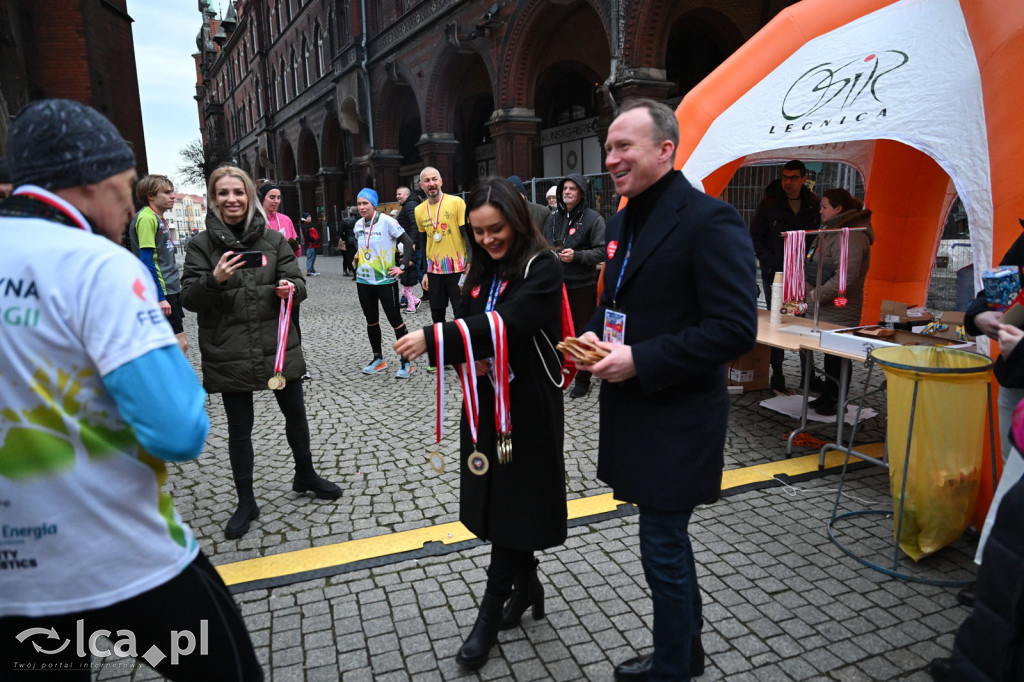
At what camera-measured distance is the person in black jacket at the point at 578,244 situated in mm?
5895

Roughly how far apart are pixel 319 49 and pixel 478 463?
3138 cm

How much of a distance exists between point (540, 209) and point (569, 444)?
8.52 feet

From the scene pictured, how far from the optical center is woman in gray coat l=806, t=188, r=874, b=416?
5.00 metres

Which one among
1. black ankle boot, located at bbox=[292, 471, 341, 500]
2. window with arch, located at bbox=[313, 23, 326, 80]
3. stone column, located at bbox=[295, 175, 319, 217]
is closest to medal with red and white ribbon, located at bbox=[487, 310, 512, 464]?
black ankle boot, located at bbox=[292, 471, 341, 500]

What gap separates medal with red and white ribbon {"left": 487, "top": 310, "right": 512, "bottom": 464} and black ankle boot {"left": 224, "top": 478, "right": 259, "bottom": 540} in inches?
81.3

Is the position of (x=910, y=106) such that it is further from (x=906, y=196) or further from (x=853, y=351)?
(x=906, y=196)

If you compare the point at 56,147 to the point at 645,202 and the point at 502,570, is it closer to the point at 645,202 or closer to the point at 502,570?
the point at 645,202

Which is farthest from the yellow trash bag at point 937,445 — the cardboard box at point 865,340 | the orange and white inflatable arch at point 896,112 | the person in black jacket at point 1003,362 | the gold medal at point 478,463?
the gold medal at point 478,463

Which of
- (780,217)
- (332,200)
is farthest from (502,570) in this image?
(332,200)

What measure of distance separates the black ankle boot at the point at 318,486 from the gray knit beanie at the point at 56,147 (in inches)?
118

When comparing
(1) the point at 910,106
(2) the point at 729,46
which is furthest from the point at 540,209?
(2) the point at 729,46

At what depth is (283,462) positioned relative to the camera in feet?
15.5

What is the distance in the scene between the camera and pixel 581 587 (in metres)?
2.98

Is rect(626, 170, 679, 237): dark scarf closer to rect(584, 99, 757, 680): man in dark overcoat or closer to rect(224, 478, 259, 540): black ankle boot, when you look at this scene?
rect(584, 99, 757, 680): man in dark overcoat
